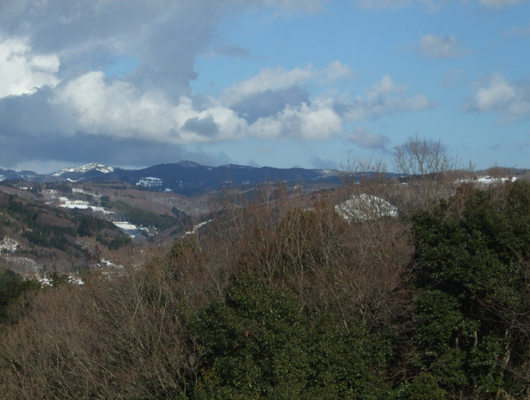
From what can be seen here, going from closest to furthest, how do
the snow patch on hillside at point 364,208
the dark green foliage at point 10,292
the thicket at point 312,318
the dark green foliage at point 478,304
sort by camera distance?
the thicket at point 312,318
the dark green foliage at point 478,304
the snow patch on hillside at point 364,208
the dark green foliage at point 10,292

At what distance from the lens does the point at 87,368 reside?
27.3m

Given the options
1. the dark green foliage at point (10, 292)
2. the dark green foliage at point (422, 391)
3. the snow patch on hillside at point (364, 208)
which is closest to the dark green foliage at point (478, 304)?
the dark green foliage at point (422, 391)

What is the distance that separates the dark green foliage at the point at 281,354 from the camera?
648 inches

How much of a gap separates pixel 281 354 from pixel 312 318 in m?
5.92

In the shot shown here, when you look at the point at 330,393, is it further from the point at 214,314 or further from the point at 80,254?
the point at 80,254

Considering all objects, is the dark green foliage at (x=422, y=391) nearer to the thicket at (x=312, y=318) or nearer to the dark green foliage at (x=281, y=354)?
the thicket at (x=312, y=318)

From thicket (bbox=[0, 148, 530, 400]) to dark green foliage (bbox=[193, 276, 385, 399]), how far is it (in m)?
0.05

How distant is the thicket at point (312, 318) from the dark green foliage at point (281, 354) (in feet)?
0.17

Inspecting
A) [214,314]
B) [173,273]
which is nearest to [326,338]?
[214,314]

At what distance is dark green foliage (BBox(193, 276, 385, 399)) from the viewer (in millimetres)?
16453

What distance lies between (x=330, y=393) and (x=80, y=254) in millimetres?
169975

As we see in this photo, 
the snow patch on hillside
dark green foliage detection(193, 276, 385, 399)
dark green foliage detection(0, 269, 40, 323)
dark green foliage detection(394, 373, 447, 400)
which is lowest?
dark green foliage detection(0, 269, 40, 323)

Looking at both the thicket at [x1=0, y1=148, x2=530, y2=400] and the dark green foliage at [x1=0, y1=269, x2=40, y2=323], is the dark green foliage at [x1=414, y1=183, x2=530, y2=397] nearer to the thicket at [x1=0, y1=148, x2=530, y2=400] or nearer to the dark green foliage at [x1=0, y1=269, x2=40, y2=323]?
the thicket at [x1=0, y1=148, x2=530, y2=400]

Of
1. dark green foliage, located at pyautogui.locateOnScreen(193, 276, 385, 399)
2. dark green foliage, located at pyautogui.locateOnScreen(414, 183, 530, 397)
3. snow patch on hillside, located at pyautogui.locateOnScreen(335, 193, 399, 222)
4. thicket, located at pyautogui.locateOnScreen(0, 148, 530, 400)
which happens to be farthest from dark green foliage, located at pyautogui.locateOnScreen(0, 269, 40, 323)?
dark green foliage, located at pyautogui.locateOnScreen(414, 183, 530, 397)
